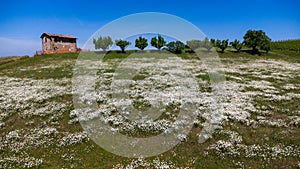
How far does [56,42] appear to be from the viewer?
8456 cm

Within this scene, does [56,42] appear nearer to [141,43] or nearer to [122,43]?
[122,43]

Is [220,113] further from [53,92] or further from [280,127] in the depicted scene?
[53,92]

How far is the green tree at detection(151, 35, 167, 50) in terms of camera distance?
72.6 meters

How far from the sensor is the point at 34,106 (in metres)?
23.0

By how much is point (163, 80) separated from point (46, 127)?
18336mm

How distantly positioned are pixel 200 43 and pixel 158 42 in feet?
45.2

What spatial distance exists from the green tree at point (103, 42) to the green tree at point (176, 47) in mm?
20832

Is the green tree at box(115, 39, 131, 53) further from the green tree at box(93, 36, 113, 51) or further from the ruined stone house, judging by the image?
the ruined stone house

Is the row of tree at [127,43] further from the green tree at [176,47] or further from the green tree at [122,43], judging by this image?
the green tree at [176,47]

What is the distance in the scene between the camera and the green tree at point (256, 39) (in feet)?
218

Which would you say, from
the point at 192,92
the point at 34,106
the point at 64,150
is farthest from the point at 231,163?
the point at 34,106

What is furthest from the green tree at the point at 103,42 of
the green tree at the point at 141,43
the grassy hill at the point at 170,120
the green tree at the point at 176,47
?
the grassy hill at the point at 170,120

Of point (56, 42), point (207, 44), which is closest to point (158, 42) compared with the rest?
point (207, 44)

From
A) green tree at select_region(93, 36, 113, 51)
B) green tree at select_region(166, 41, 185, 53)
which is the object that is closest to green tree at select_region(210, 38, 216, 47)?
green tree at select_region(166, 41, 185, 53)
